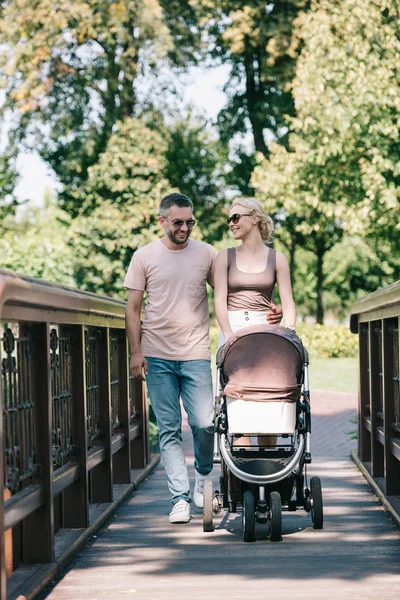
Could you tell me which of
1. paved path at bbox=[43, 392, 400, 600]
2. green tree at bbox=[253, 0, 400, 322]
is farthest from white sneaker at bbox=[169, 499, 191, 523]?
green tree at bbox=[253, 0, 400, 322]

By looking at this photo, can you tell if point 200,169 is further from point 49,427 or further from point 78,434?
point 49,427

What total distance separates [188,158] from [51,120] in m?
4.99

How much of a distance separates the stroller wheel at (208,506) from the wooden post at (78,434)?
66cm

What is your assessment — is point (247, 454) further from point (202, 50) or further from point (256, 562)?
point (202, 50)

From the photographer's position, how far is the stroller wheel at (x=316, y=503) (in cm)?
590

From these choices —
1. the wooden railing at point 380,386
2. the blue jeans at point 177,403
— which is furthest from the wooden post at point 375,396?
the blue jeans at point 177,403

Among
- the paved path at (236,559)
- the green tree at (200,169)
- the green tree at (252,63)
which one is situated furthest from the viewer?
the green tree at (200,169)

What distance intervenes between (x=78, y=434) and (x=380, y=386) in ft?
9.77

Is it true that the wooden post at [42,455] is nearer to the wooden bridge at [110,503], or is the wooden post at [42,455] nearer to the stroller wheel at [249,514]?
the wooden bridge at [110,503]

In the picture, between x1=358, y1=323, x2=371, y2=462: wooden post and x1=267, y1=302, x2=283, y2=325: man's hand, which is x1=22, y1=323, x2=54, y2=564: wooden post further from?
x1=358, y1=323, x2=371, y2=462: wooden post

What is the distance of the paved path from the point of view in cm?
466

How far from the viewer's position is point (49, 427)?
490 centimetres

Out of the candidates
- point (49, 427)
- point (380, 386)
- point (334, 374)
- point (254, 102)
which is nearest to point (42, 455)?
point (49, 427)

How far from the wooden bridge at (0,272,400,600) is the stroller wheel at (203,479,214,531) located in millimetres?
53
